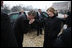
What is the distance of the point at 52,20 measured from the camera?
4.31 metres

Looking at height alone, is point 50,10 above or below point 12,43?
above

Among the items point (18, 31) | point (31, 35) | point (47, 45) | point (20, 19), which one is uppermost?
point (20, 19)

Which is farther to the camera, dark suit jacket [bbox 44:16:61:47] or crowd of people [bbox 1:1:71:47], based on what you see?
dark suit jacket [bbox 44:16:61:47]

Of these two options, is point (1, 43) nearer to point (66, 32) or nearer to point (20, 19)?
point (66, 32)

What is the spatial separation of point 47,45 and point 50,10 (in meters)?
0.92

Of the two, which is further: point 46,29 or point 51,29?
point 46,29

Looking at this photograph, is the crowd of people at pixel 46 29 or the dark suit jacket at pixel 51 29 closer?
the crowd of people at pixel 46 29

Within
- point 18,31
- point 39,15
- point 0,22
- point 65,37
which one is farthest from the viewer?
point 39,15

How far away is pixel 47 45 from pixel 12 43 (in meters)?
1.97

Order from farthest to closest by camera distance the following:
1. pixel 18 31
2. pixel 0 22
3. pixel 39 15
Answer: pixel 39 15 < pixel 18 31 < pixel 0 22

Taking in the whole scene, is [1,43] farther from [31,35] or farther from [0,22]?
[31,35]

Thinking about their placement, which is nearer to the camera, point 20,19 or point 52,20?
point 52,20

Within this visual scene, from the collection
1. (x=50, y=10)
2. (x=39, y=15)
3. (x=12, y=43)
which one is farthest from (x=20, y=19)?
(x=39, y=15)

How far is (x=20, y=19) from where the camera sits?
4961 mm
